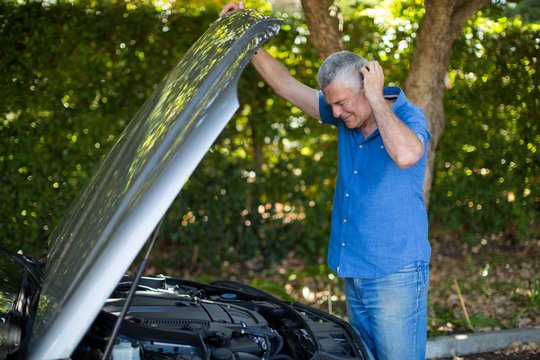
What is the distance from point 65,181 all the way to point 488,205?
12.3ft

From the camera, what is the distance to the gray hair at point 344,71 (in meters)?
2.73

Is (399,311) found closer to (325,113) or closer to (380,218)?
(380,218)

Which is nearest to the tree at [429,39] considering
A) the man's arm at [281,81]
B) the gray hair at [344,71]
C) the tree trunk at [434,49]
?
the tree trunk at [434,49]

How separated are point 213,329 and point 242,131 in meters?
4.05

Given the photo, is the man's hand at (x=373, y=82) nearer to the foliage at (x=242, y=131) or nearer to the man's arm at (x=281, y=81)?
the man's arm at (x=281, y=81)

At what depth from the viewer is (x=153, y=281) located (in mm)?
3041

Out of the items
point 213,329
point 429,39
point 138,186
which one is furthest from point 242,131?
point 138,186

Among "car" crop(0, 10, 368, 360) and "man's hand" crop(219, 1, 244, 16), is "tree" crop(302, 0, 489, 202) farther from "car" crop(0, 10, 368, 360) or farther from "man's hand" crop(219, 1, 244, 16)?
"car" crop(0, 10, 368, 360)

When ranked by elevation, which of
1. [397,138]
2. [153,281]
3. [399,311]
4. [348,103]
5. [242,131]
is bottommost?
[399,311]

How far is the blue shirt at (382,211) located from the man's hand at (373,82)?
21cm

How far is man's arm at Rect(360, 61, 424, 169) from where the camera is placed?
8.57ft

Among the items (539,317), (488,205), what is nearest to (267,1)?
(488,205)

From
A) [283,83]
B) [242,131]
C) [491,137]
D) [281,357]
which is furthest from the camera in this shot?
[491,137]

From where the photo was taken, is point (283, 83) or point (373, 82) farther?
point (283, 83)
